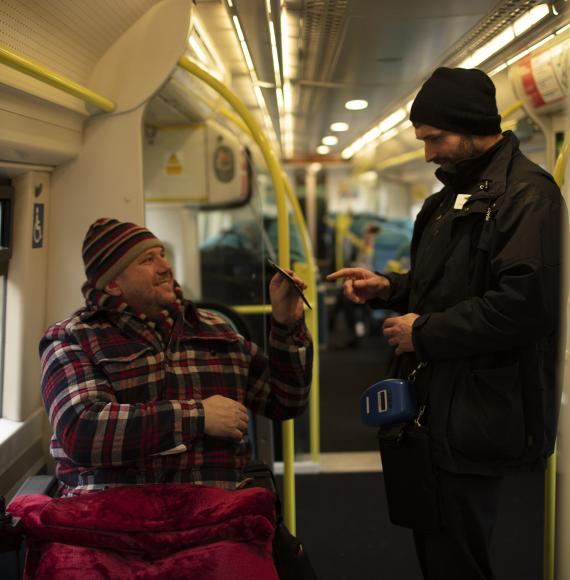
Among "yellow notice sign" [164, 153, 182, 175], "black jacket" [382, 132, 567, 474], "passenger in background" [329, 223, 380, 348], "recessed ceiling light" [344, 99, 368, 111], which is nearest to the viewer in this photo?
"black jacket" [382, 132, 567, 474]

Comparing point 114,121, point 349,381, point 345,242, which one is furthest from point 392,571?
point 345,242

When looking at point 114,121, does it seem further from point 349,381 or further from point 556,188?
point 349,381

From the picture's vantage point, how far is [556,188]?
1719 millimetres

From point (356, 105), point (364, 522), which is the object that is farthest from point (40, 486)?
point (356, 105)

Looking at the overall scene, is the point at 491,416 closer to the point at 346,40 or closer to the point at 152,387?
the point at 152,387

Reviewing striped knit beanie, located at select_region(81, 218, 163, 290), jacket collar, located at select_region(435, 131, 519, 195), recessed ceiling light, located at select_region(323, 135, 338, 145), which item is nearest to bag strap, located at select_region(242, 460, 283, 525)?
striped knit beanie, located at select_region(81, 218, 163, 290)

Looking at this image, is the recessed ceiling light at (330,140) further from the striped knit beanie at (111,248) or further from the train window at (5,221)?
the striped knit beanie at (111,248)

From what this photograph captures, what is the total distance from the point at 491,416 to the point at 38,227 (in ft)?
6.04

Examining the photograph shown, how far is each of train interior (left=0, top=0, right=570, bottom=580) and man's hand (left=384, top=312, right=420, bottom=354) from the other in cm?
53

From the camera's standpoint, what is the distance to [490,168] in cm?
178

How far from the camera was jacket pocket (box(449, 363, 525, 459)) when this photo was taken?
1.69 m

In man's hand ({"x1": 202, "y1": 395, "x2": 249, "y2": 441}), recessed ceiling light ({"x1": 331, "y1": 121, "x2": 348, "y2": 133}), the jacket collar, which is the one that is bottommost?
man's hand ({"x1": 202, "y1": 395, "x2": 249, "y2": 441})

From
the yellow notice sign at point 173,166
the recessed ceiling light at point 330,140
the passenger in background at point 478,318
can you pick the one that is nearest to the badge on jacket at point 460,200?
the passenger in background at point 478,318

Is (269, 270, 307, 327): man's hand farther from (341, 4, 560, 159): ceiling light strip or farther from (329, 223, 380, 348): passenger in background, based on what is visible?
(329, 223, 380, 348): passenger in background
